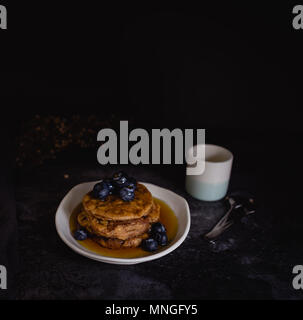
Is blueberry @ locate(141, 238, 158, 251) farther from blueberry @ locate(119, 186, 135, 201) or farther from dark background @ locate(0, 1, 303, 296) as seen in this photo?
dark background @ locate(0, 1, 303, 296)

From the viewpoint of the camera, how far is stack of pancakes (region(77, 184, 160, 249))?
133 cm

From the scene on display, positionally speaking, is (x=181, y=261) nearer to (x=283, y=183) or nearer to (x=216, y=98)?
(x=283, y=183)

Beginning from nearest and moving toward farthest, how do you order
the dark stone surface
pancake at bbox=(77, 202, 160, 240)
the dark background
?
the dark stone surface, pancake at bbox=(77, 202, 160, 240), the dark background

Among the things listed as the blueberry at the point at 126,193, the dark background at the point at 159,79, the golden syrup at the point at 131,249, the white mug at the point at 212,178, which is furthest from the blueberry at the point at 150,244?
the dark background at the point at 159,79

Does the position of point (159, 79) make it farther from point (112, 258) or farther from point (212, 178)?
point (112, 258)

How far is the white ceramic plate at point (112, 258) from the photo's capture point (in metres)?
1.24

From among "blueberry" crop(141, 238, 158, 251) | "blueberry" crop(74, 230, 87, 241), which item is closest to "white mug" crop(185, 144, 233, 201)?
"blueberry" crop(141, 238, 158, 251)

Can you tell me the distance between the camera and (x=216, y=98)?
7.36 feet

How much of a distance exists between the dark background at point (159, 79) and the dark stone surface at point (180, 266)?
0.88 feet

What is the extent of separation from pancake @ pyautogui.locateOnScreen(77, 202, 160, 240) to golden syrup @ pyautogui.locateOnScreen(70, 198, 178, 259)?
0.15ft

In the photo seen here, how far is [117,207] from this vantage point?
1363 mm

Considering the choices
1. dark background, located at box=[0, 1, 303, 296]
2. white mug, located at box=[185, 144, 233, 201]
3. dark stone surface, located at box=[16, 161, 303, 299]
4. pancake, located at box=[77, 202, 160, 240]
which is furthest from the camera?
dark background, located at box=[0, 1, 303, 296]

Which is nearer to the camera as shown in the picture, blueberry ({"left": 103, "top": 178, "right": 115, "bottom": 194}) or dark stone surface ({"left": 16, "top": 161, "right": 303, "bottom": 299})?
dark stone surface ({"left": 16, "top": 161, "right": 303, "bottom": 299})

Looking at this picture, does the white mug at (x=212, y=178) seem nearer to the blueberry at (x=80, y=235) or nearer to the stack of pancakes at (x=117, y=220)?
the stack of pancakes at (x=117, y=220)
